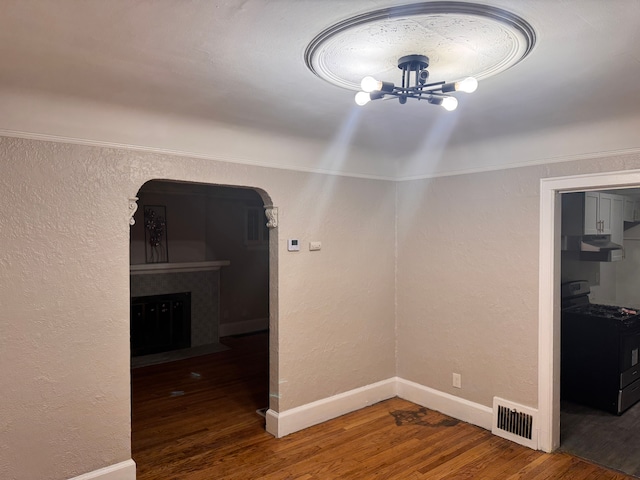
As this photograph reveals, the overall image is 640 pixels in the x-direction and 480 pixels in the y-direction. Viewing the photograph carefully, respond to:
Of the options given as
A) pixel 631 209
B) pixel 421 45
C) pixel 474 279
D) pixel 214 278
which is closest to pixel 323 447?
pixel 474 279

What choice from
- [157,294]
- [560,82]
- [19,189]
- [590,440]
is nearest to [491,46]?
[560,82]

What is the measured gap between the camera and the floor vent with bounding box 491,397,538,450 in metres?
3.38

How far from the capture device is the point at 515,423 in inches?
137

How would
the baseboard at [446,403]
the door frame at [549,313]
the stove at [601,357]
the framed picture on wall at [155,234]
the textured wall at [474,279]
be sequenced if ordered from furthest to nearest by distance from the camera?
the framed picture on wall at [155,234] → the stove at [601,357] → the baseboard at [446,403] → the textured wall at [474,279] → the door frame at [549,313]

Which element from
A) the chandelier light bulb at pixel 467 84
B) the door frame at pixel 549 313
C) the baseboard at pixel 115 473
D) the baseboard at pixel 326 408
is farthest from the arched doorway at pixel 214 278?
the chandelier light bulb at pixel 467 84

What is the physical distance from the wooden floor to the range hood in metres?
2.03

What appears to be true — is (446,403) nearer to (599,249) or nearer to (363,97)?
(599,249)

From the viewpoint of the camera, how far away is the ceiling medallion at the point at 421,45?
1577 millimetres

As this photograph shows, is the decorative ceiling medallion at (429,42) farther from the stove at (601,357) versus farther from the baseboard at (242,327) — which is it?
the baseboard at (242,327)

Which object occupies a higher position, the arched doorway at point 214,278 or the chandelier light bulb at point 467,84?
the chandelier light bulb at point 467,84

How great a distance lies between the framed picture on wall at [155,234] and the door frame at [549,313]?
4704 mm

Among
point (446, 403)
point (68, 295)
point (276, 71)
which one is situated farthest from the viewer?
point (446, 403)

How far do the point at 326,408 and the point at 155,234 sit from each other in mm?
3504

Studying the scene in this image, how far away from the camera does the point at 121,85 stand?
234 cm
